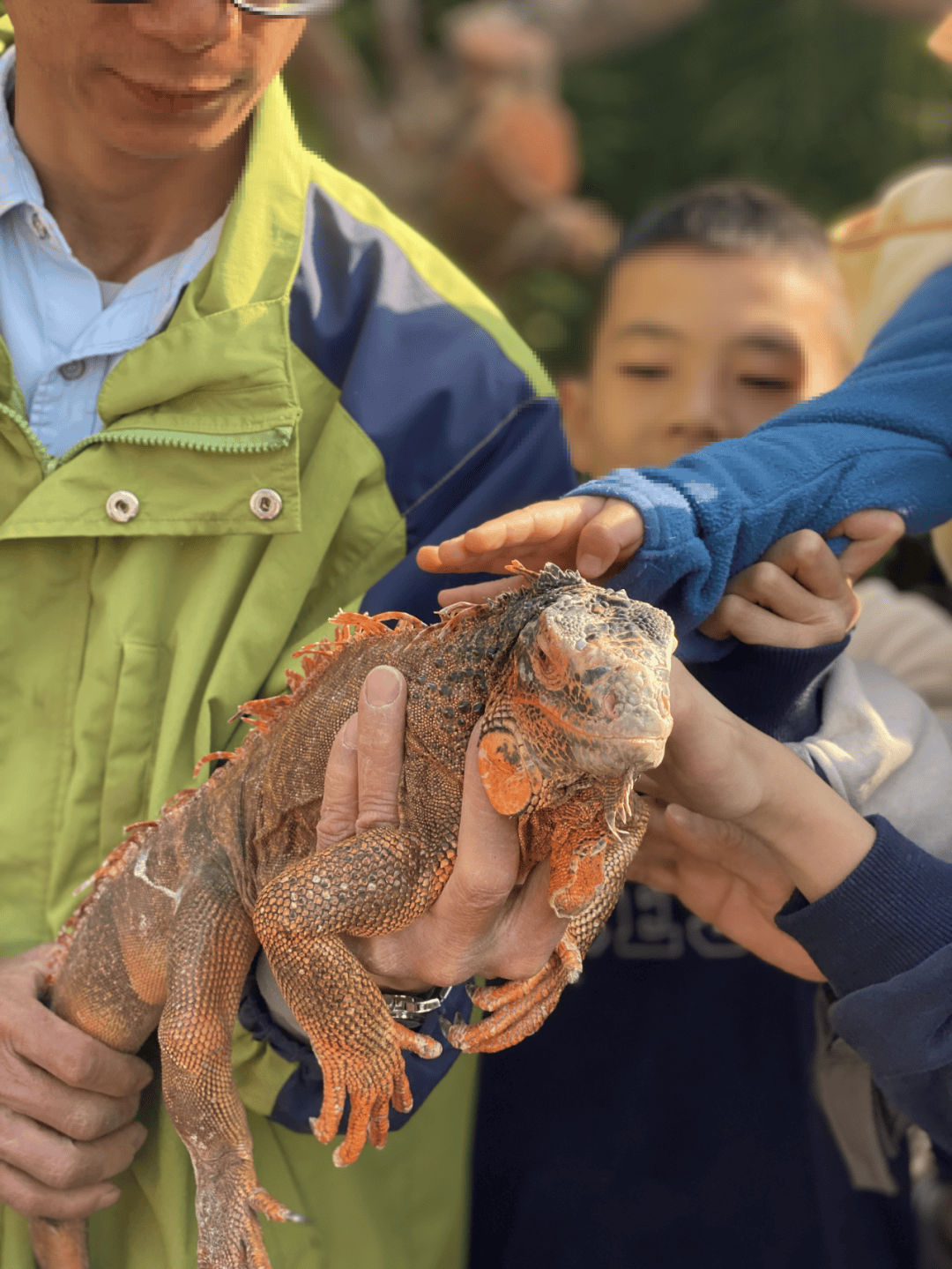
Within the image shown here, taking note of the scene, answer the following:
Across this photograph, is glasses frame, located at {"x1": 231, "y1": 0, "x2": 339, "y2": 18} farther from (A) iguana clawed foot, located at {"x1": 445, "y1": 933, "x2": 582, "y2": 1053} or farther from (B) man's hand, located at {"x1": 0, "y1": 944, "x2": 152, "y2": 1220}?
(B) man's hand, located at {"x1": 0, "y1": 944, "x2": 152, "y2": 1220}

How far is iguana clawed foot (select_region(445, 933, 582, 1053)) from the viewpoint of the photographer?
1976 millimetres

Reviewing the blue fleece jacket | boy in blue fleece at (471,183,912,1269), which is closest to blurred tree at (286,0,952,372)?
boy in blue fleece at (471,183,912,1269)

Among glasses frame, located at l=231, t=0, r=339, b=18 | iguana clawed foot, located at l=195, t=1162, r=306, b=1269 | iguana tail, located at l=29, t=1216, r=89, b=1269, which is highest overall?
glasses frame, located at l=231, t=0, r=339, b=18

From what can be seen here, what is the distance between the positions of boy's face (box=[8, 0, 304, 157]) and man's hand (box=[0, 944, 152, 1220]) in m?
1.72

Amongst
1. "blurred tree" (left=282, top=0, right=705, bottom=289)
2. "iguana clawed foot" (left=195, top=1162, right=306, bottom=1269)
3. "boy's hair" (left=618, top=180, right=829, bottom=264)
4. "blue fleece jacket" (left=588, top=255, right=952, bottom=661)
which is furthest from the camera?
"blurred tree" (left=282, top=0, right=705, bottom=289)

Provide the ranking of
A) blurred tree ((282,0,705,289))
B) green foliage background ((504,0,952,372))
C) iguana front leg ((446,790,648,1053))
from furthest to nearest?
blurred tree ((282,0,705,289)) < green foliage background ((504,0,952,372)) < iguana front leg ((446,790,648,1053))

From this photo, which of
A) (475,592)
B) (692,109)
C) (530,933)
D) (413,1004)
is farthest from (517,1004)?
(692,109)

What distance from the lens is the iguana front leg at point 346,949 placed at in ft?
6.27

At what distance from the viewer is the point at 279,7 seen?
2.23 meters

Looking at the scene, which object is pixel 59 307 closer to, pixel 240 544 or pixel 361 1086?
pixel 240 544

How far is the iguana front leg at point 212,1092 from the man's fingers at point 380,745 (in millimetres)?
448

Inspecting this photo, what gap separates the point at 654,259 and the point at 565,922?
260cm

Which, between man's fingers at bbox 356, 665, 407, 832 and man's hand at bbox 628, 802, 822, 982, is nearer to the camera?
man's fingers at bbox 356, 665, 407, 832

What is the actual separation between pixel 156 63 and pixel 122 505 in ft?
2.68
